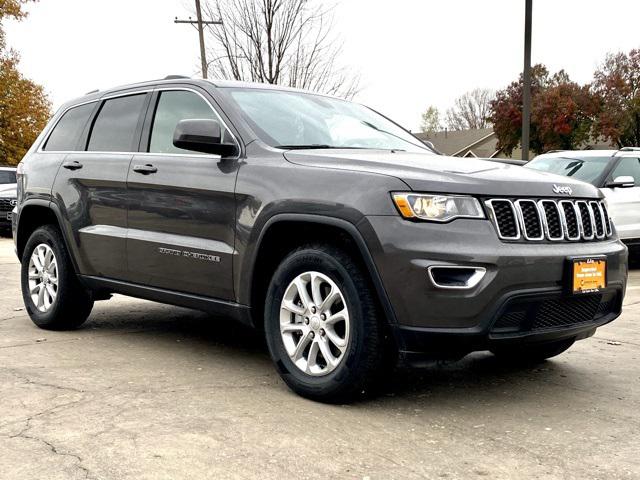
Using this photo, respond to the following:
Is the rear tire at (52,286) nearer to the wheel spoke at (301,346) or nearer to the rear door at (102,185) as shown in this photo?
the rear door at (102,185)

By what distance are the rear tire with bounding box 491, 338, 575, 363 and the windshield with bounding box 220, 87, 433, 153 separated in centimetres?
144

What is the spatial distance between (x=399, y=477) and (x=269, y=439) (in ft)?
2.22

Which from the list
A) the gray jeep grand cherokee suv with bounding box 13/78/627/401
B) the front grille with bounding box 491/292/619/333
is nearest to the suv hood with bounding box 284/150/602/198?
the gray jeep grand cherokee suv with bounding box 13/78/627/401

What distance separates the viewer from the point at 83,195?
18.9 feet

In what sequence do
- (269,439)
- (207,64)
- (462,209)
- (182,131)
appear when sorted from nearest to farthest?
(269,439) → (462,209) → (182,131) → (207,64)

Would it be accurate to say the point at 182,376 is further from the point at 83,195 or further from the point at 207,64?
the point at 207,64

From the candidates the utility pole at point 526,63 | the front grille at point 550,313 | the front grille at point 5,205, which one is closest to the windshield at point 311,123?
the front grille at point 550,313

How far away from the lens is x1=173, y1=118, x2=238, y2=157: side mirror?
4.57 meters

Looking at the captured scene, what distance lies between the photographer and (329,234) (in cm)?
423

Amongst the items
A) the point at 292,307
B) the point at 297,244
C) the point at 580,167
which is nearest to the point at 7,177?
the point at 580,167

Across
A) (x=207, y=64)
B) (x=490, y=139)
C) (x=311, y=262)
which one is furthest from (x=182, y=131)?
Answer: (x=490, y=139)

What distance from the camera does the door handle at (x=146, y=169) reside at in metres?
5.15

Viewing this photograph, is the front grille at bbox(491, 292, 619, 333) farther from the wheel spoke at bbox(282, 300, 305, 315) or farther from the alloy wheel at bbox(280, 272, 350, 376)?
the wheel spoke at bbox(282, 300, 305, 315)

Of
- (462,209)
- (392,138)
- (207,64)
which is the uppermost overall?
(207,64)
